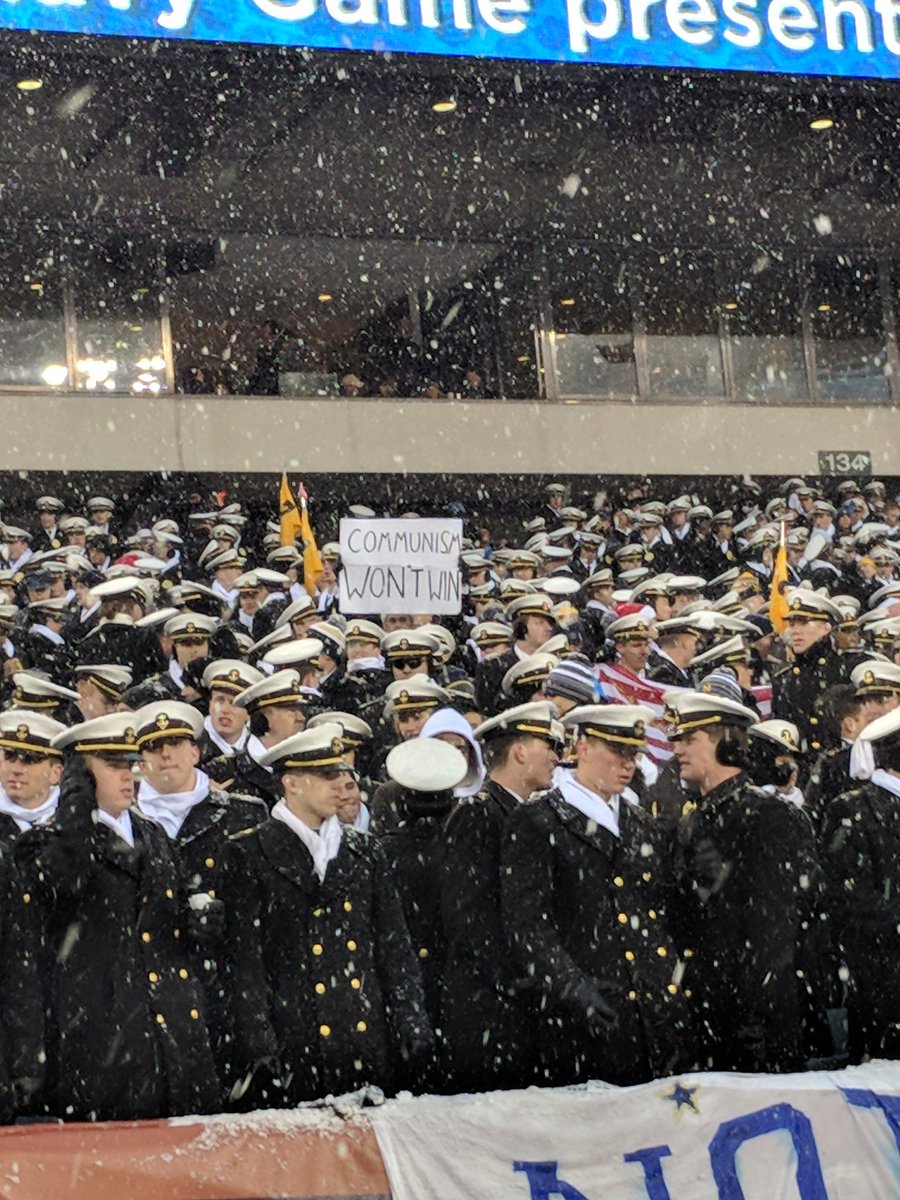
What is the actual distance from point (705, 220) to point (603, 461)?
326 centimetres

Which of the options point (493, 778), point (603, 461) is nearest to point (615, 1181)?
point (493, 778)

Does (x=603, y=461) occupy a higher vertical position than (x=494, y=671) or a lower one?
higher

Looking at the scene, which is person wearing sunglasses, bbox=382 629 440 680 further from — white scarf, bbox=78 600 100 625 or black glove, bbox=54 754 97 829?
black glove, bbox=54 754 97 829

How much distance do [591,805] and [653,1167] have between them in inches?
50.2

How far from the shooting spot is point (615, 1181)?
17.6ft

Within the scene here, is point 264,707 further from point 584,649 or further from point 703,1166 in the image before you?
point 584,649

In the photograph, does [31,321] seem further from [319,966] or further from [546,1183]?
[546,1183]

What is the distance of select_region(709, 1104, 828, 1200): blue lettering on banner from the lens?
5383mm

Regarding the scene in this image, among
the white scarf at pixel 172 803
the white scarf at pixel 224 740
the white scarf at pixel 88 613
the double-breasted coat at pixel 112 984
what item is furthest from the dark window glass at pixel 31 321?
the double-breasted coat at pixel 112 984

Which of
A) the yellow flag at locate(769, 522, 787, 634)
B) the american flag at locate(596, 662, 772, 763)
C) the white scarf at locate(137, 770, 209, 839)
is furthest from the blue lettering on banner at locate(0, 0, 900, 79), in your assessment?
the white scarf at locate(137, 770, 209, 839)

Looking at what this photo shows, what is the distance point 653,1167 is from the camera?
538cm

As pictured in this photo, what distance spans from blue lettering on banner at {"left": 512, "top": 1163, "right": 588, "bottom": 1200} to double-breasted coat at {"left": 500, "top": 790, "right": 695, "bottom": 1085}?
764 millimetres

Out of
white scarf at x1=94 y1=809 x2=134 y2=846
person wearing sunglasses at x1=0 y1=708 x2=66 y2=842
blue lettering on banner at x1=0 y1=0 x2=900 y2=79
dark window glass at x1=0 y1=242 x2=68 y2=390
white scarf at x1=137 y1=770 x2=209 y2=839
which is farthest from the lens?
dark window glass at x1=0 y1=242 x2=68 y2=390

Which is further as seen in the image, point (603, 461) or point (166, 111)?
point (603, 461)
